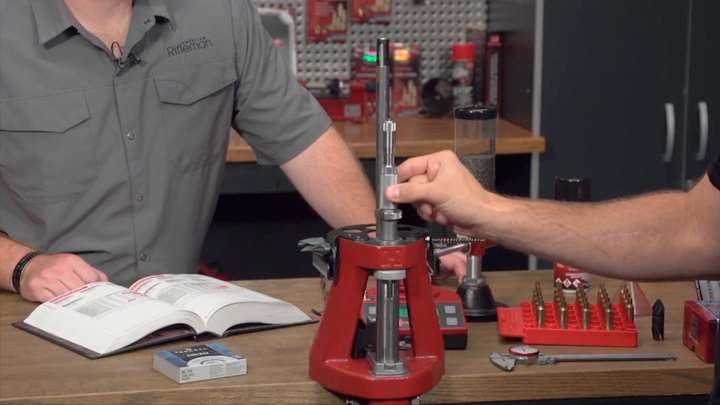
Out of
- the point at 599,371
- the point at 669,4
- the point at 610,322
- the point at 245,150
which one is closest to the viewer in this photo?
the point at 599,371

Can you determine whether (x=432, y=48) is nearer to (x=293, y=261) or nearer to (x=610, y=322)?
(x=293, y=261)

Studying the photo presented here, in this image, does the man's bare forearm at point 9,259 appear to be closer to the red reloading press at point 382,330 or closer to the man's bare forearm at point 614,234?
the red reloading press at point 382,330

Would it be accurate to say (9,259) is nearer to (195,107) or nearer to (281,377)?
(195,107)

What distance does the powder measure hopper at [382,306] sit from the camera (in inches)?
60.4

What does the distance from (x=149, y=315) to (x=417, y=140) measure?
61.8 inches

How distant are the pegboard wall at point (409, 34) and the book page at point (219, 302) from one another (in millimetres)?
1850

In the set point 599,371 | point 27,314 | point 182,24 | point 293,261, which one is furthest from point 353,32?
point 599,371

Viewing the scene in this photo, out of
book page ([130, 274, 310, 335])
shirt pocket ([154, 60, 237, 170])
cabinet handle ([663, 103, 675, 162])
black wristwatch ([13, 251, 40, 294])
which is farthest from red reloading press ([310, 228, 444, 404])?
cabinet handle ([663, 103, 675, 162])

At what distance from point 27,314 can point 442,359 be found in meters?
0.72

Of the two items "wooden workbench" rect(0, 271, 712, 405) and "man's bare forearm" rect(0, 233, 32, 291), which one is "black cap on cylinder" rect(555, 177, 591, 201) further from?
"man's bare forearm" rect(0, 233, 32, 291)

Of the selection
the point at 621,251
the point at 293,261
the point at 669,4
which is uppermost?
the point at 669,4

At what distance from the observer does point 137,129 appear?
2.19 metres

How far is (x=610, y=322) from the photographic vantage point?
1.77 metres

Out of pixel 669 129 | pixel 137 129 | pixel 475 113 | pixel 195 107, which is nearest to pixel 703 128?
pixel 669 129
